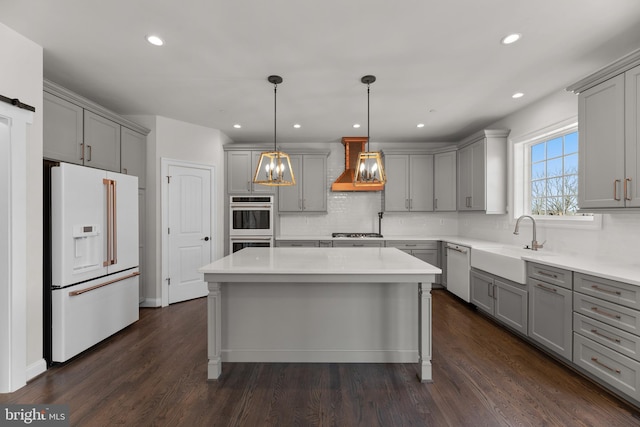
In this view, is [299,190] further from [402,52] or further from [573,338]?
[573,338]

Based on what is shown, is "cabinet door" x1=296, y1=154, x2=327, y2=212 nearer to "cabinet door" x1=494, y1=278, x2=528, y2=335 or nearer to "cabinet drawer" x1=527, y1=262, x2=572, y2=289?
"cabinet door" x1=494, y1=278, x2=528, y2=335

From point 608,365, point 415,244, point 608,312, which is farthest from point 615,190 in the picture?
point 415,244

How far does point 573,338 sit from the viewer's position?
2.35 metres

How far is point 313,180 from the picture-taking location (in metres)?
5.16

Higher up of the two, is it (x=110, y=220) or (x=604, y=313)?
(x=110, y=220)

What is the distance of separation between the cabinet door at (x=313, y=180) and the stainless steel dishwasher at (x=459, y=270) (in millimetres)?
2158

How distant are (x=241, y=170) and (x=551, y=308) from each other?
4.40 meters

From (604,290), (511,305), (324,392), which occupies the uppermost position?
(604,290)

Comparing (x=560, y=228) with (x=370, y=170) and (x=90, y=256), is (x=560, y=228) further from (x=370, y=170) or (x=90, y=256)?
(x=90, y=256)

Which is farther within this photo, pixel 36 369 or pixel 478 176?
pixel 478 176

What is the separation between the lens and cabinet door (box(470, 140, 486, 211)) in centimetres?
421

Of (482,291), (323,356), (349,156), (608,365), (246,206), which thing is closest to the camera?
(608,365)

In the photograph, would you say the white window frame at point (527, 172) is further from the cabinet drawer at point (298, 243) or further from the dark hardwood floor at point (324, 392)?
the cabinet drawer at point (298, 243)

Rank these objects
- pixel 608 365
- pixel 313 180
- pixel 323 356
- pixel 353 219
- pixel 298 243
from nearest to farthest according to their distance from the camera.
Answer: pixel 608 365
pixel 323 356
pixel 298 243
pixel 313 180
pixel 353 219
